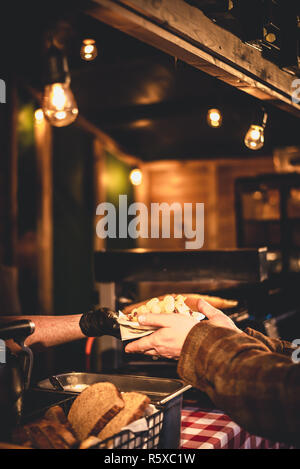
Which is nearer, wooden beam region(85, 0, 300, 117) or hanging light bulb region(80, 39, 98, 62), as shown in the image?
wooden beam region(85, 0, 300, 117)

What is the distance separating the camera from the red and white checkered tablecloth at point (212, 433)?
6.66 feet

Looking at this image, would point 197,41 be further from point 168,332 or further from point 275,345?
point 275,345

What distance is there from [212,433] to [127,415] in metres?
0.71

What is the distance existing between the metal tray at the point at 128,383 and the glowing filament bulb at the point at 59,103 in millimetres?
1179

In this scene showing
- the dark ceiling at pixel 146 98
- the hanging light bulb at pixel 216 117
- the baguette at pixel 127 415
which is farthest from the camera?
the dark ceiling at pixel 146 98

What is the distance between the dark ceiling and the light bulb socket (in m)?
1.27

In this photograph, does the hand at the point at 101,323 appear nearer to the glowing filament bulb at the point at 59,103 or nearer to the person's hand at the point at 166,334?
the person's hand at the point at 166,334

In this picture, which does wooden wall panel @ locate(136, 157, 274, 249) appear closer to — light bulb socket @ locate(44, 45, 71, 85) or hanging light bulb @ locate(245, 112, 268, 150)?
hanging light bulb @ locate(245, 112, 268, 150)

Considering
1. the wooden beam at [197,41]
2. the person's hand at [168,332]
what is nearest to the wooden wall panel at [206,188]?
the wooden beam at [197,41]

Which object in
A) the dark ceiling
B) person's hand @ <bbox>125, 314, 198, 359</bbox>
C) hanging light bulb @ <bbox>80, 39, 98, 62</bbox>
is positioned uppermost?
the dark ceiling

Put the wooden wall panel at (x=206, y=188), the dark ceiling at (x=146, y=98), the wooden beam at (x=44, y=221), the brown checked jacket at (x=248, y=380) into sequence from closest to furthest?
the brown checked jacket at (x=248, y=380)
the dark ceiling at (x=146, y=98)
the wooden beam at (x=44, y=221)
the wooden wall panel at (x=206, y=188)

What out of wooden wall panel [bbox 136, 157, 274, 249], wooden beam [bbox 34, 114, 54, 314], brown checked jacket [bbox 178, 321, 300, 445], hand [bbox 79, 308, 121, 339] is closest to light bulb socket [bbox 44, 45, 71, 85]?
hand [bbox 79, 308, 121, 339]

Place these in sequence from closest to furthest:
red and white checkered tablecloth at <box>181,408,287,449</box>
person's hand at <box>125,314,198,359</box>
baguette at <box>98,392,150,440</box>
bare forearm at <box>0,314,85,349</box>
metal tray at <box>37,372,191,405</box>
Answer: baguette at <box>98,392,150,440</box>, person's hand at <box>125,314,198,359</box>, metal tray at <box>37,372,191,405</box>, red and white checkered tablecloth at <box>181,408,287,449</box>, bare forearm at <box>0,314,85,349</box>

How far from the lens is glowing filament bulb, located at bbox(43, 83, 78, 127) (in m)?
2.17
